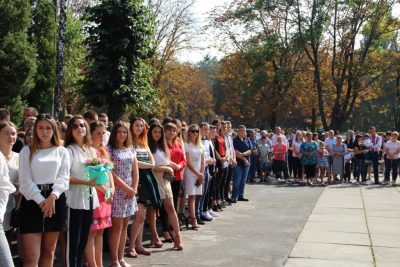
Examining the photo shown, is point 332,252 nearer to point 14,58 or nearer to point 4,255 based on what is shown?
point 4,255

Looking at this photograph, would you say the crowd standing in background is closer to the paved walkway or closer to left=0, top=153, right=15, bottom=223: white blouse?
left=0, top=153, right=15, bottom=223: white blouse

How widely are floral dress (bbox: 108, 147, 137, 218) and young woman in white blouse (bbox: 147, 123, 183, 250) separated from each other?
108 centimetres

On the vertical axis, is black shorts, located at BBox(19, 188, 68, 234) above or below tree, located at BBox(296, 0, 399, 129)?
below

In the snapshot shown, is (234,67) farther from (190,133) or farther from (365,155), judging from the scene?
(190,133)

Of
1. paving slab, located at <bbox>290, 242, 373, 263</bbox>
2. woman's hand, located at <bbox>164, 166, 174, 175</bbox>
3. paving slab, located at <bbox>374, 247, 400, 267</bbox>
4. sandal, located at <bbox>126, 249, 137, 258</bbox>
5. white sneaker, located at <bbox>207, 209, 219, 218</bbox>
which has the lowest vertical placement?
paving slab, located at <bbox>374, 247, 400, 267</bbox>

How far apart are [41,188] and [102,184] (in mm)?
771

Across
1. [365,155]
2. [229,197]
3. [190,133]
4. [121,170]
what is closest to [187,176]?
[190,133]

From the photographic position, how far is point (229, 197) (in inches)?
512

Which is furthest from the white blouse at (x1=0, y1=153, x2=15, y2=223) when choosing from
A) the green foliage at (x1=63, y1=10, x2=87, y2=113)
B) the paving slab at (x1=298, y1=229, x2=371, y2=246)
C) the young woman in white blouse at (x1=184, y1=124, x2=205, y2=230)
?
the green foliage at (x1=63, y1=10, x2=87, y2=113)

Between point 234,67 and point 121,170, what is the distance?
97.5 ft

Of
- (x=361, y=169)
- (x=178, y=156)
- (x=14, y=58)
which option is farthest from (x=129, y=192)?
(x=14, y=58)

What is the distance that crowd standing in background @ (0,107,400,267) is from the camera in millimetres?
4715

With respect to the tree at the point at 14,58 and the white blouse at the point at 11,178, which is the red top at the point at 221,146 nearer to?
the white blouse at the point at 11,178

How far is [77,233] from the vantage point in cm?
521
